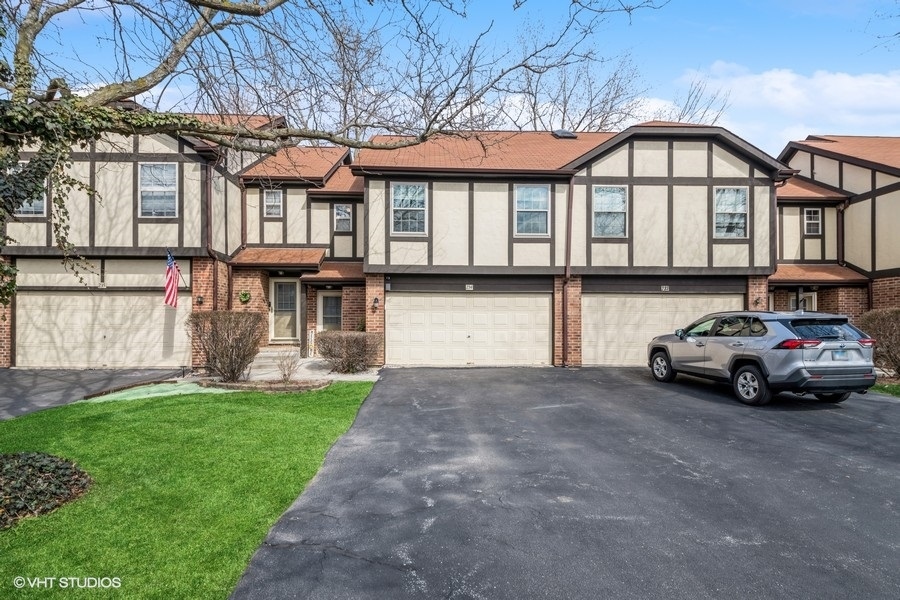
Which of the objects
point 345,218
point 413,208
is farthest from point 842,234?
point 345,218

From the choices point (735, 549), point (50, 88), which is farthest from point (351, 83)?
point (735, 549)

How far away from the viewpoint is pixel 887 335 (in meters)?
10.0

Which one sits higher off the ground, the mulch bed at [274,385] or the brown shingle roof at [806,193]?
the brown shingle roof at [806,193]

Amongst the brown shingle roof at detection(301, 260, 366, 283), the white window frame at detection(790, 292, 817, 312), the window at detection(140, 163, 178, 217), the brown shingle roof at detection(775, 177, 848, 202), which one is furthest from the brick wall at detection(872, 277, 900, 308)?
the window at detection(140, 163, 178, 217)

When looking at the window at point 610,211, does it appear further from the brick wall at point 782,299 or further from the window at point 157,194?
the window at point 157,194

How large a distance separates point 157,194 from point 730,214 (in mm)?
15970

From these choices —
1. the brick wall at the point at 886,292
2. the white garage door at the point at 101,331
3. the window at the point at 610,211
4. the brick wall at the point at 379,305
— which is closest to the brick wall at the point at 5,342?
the white garage door at the point at 101,331

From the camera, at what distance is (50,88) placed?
475 centimetres

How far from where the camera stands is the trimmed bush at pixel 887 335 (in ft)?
32.5

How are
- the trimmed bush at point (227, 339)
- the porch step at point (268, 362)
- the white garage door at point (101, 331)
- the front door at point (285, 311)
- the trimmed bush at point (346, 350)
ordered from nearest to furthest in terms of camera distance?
the trimmed bush at point (227, 339)
the porch step at point (268, 362)
the trimmed bush at point (346, 350)
the white garage door at point (101, 331)
the front door at point (285, 311)

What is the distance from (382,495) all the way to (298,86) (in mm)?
5740

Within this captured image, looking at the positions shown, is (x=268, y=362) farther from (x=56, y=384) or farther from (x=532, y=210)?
(x=532, y=210)

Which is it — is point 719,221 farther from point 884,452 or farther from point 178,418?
point 178,418

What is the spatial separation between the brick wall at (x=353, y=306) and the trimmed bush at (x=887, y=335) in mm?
12844
